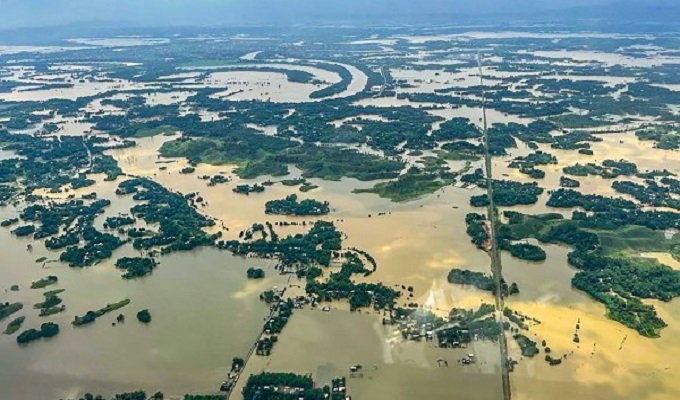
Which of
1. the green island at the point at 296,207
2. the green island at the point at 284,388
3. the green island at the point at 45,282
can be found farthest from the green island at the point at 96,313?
the green island at the point at 296,207

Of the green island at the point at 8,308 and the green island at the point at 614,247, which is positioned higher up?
the green island at the point at 614,247

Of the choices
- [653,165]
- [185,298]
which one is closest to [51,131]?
[185,298]

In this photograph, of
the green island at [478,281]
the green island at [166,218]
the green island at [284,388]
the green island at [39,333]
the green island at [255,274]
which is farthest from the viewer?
the green island at [166,218]

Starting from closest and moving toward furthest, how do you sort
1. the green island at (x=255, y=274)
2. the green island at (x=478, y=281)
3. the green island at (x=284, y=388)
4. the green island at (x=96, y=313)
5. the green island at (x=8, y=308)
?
1. the green island at (x=284, y=388)
2. the green island at (x=96, y=313)
3. the green island at (x=8, y=308)
4. the green island at (x=478, y=281)
5. the green island at (x=255, y=274)

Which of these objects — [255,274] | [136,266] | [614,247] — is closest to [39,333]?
[136,266]

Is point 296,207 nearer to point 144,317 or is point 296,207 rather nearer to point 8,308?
point 144,317

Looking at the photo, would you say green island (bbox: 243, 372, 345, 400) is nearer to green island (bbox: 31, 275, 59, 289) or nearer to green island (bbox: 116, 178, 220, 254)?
green island (bbox: 116, 178, 220, 254)

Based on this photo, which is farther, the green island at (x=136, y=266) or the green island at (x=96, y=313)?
the green island at (x=136, y=266)

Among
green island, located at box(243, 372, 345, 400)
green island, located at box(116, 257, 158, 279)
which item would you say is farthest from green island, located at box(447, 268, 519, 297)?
green island, located at box(116, 257, 158, 279)

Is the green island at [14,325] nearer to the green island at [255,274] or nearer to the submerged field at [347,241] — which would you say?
the submerged field at [347,241]
